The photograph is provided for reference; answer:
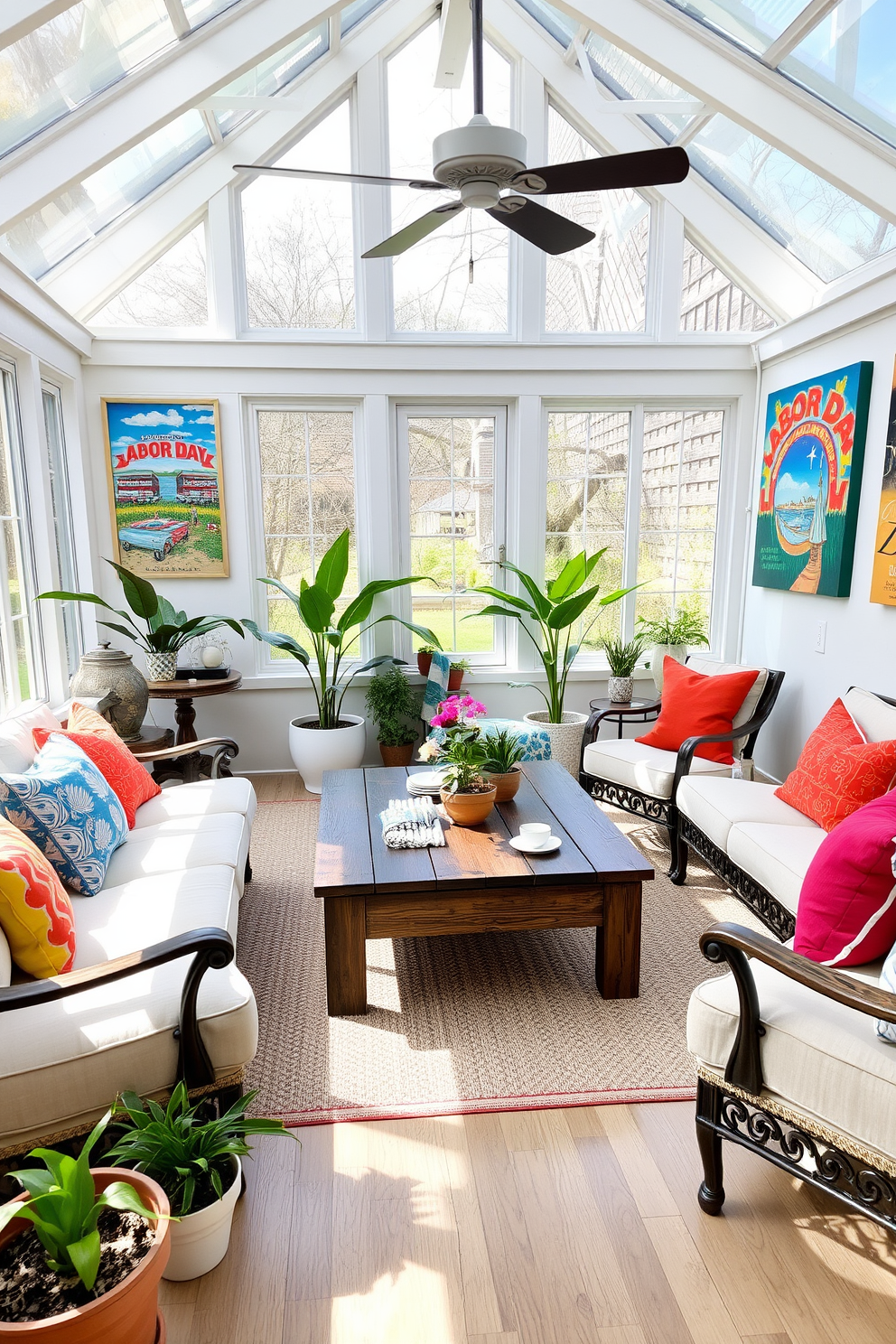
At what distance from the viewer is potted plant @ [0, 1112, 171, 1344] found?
123 centimetres

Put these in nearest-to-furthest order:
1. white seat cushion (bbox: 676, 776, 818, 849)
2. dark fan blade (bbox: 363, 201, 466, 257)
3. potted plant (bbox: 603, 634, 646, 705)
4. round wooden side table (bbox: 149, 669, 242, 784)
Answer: dark fan blade (bbox: 363, 201, 466, 257) → white seat cushion (bbox: 676, 776, 818, 849) → round wooden side table (bbox: 149, 669, 242, 784) → potted plant (bbox: 603, 634, 646, 705)

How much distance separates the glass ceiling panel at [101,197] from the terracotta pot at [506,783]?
2.86 m

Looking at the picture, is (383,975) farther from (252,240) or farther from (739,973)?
(252,240)

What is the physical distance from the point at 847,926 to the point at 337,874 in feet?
4.54

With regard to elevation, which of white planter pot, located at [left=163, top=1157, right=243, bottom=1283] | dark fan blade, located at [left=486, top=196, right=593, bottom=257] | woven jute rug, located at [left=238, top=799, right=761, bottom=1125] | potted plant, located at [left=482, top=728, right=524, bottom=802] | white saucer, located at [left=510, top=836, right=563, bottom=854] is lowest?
woven jute rug, located at [left=238, top=799, right=761, bottom=1125]

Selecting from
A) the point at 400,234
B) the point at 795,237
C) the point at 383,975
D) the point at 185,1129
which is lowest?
the point at 383,975

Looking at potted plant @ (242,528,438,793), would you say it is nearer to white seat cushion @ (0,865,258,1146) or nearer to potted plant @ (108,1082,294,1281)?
white seat cushion @ (0,865,258,1146)

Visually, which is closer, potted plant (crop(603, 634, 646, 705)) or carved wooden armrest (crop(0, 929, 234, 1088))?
carved wooden armrest (crop(0, 929, 234, 1088))

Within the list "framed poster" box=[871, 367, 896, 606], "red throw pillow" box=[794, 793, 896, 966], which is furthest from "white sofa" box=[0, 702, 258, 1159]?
"framed poster" box=[871, 367, 896, 606]

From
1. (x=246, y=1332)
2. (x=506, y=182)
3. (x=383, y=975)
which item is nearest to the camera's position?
(x=246, y=1332)

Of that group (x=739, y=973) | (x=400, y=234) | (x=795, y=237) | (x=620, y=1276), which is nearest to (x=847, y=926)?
(x=739, y=973)

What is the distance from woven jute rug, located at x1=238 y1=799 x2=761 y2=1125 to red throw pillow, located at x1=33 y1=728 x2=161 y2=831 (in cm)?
63

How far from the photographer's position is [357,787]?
11.0 ft

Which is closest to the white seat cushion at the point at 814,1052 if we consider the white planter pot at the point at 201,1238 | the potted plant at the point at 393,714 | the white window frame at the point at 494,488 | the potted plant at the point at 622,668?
the white planter pot at the point at 201,1238
